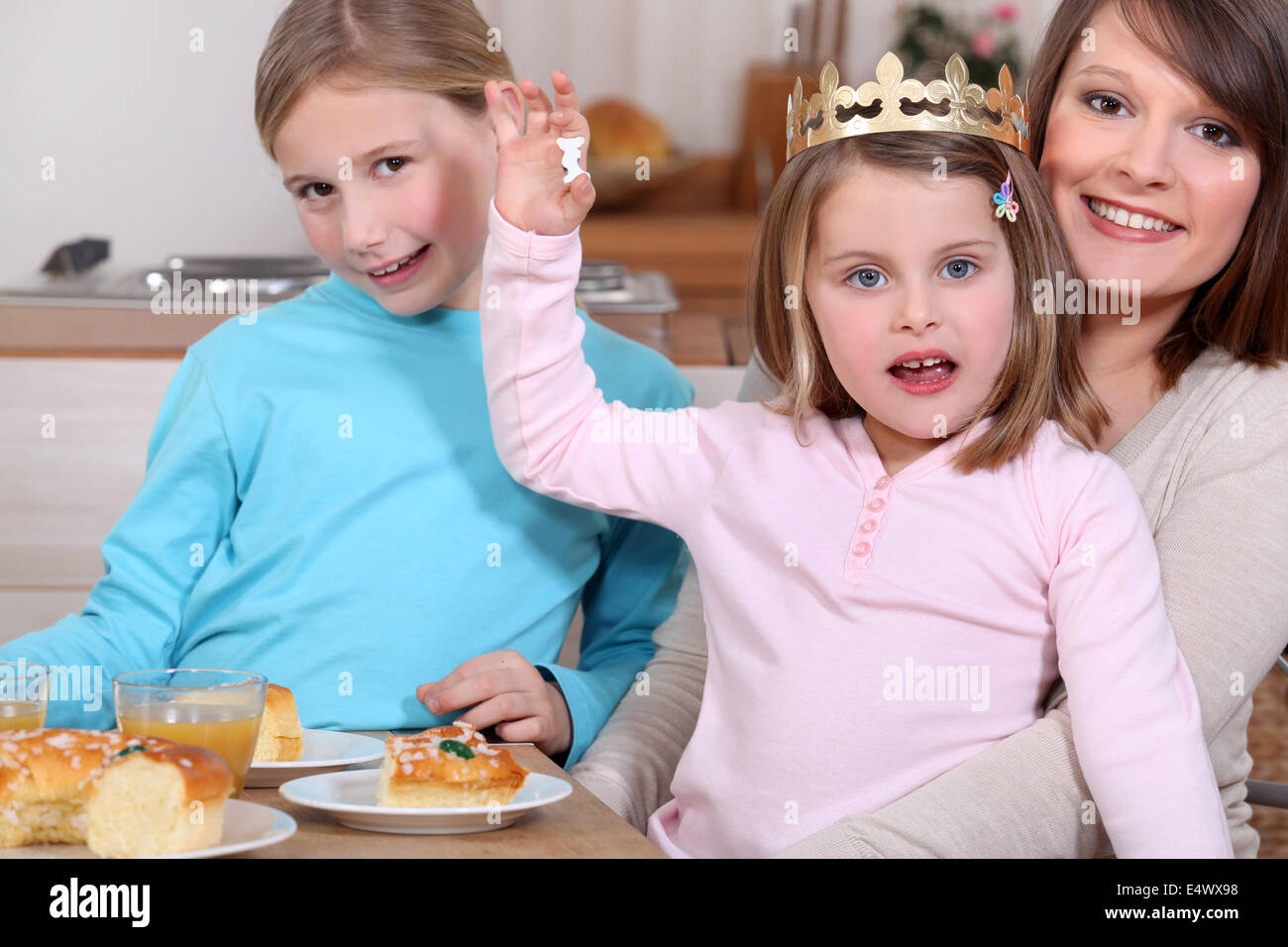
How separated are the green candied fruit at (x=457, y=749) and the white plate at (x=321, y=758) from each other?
12cm

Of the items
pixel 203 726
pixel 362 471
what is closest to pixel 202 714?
pixel 203 726

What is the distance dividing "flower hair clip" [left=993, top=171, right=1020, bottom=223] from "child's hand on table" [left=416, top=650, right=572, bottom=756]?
537mm

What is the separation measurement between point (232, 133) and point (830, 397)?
2.61 meters

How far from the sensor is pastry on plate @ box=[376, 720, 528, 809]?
818mm

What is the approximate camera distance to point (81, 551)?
2.05 meters

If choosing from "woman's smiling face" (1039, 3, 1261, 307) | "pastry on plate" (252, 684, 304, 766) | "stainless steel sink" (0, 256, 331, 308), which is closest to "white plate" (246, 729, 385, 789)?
"pastry on plate" (252, 684, 304, 766)

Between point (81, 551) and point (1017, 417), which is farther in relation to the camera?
point (81, 551)

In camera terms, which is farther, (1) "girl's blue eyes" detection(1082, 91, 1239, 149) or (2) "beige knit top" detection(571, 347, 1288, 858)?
(1) "girl's blue eyes" detection(1082, 91, 1239, 149)

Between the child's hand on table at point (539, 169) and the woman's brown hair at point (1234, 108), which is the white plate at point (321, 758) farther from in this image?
the woman's brown hair at point (1234, 108)

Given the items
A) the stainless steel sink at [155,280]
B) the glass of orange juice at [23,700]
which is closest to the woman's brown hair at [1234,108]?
the glass of orange juice at [23,700]

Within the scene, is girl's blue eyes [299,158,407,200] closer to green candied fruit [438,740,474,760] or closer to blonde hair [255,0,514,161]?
blonde hair [255,0,514,161]
